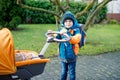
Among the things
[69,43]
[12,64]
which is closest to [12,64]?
[12,64]

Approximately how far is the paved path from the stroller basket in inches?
76.2

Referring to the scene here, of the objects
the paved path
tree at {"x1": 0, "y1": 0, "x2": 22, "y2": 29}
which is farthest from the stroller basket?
tree at {"x1": 0, "y1": 0, "x2": 22, "y2": 29}

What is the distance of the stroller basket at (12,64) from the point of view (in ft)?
16.9

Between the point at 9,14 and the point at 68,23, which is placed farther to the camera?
the point at 9,14

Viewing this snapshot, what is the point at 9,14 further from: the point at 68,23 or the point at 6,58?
the point at 6,58

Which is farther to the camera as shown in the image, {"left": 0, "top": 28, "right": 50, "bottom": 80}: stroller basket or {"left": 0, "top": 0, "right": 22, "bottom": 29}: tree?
{"left": 0, "top": 0, "right": 22, "bottom": 29}: tree

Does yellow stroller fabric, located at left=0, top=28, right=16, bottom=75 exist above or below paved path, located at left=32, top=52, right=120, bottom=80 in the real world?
above

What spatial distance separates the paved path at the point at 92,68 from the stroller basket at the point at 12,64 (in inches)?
76.2

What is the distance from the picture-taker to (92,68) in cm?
873

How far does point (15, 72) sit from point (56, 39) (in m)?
0.98

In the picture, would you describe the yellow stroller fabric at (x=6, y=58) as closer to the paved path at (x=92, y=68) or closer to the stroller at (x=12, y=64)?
the stroller at (x=12, y=64)

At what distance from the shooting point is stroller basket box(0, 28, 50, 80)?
16.9 feet

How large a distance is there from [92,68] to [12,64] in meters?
3.85

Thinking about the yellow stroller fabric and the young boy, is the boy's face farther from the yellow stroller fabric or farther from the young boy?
the yellow stroller fabric
